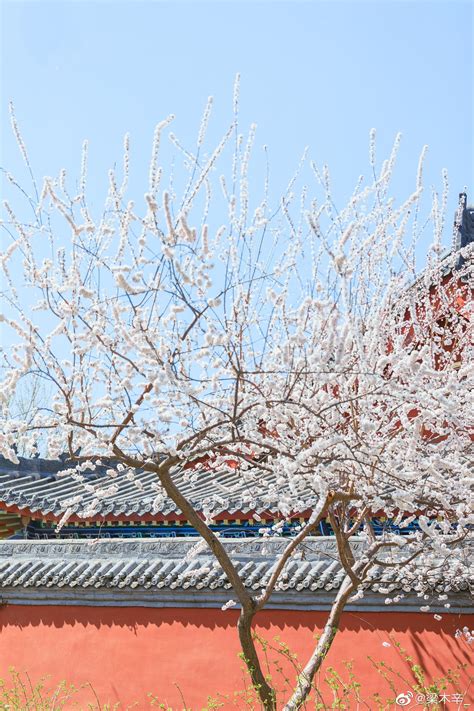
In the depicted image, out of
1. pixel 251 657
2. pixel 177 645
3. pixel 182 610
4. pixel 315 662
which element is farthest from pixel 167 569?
pixel 251 657

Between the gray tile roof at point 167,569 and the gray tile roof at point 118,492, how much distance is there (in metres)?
0.46

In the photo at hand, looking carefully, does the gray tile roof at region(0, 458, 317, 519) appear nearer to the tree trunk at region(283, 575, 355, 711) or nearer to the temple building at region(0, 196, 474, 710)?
the temple building at region(0, 196, 474, 710)

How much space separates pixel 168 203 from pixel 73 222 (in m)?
0.68

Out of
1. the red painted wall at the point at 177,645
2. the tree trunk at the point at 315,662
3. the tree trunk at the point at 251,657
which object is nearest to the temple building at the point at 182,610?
the red painted wall at the point at 177,645

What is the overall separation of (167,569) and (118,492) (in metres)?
3.09

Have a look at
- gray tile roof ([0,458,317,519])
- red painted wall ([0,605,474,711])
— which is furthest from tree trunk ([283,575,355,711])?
gray tile roof ([0,458,317,519])

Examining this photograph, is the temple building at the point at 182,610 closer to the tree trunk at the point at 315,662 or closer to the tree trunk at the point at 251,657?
the tree trunk at the point at 315,662

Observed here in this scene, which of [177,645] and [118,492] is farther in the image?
[118,492]

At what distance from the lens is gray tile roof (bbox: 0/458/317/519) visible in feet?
29.5

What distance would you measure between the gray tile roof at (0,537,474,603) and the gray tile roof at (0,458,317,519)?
0.46 m

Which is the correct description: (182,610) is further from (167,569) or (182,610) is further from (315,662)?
(315,662)

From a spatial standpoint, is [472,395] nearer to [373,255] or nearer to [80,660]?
[373,255]

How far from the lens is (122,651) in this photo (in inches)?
328

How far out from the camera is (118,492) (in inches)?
449
